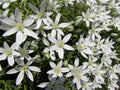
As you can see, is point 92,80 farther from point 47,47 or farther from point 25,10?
point 25,10

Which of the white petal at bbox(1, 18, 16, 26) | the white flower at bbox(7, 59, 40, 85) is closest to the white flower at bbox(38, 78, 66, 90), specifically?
the white flower at bbox(7, 59, 40, 85)

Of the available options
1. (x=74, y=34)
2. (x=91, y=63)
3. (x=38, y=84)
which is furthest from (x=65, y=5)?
(x=38, y=84)

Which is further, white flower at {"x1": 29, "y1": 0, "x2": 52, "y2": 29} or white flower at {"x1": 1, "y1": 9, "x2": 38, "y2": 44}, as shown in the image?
white flower at {"x1": 29, "y1": 0, "x2": 52, "y2": 29}

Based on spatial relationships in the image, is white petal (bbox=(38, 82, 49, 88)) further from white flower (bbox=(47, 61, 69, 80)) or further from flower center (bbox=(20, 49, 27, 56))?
flower center (bbox=(20, 49, 27, 56))

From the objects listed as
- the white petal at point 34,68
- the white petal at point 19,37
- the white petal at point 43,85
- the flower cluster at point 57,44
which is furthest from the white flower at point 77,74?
the white petal at point 19,37

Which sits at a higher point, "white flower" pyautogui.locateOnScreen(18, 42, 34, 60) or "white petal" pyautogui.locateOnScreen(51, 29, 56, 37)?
"white petal" pyautogui.locateOnScreen(51, 29, 56, 37)

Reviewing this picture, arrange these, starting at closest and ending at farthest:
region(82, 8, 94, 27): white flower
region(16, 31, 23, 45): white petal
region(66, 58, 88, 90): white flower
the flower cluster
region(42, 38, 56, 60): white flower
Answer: region(16, 31, 23, 45): white petal → the flower cluster → region(42, 38, 56, 60): white flower → region(66, 58, 88, 90): white flower → region(82, 8, 94, 27): white flower

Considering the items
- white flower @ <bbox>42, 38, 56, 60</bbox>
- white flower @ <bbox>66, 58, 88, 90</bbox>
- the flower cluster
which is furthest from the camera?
white flower @ <bbox>66, 58, 88, 90</bbox>
